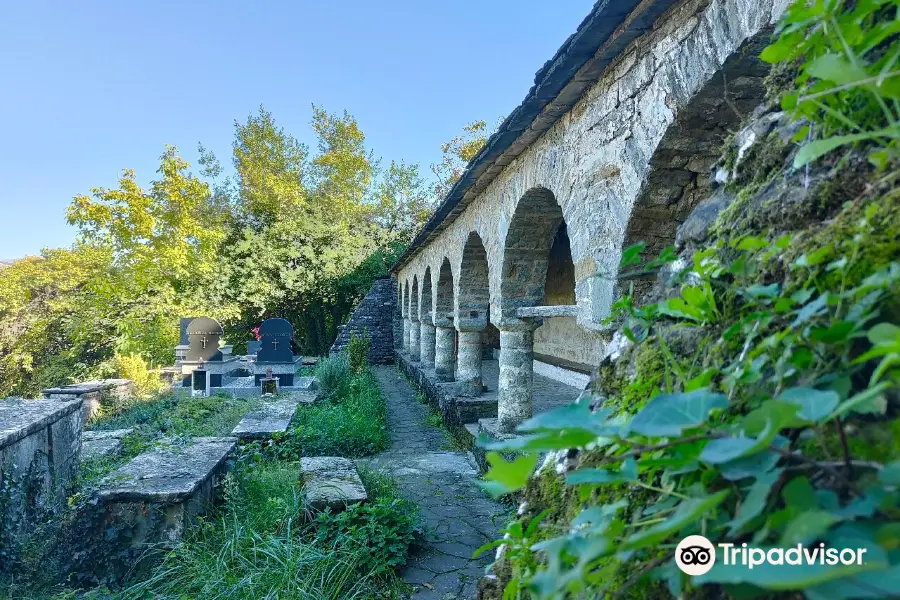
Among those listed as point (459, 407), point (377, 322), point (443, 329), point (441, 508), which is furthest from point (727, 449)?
point (377, 322)

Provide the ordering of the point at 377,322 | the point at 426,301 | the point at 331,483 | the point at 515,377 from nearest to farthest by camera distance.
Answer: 1. the point at 331,483
2. the point at 515,377
3. the point at 426,301
4. the point at 377,322

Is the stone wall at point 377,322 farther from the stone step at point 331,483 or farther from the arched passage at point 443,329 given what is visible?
the stone step at point 331,483

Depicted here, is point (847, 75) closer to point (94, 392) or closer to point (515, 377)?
point (515, 377)

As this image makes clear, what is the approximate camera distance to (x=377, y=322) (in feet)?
54.0

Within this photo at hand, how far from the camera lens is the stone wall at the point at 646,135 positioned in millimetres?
2180

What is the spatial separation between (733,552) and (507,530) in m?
0.50

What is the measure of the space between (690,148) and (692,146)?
1cm

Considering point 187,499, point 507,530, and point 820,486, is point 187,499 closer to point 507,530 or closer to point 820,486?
point 507,530

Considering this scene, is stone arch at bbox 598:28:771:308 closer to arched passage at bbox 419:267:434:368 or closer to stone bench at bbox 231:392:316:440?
stone bench at bbox 231:392:316:440

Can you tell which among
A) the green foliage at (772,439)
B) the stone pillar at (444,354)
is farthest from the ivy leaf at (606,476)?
the stone pillar at (444,354)

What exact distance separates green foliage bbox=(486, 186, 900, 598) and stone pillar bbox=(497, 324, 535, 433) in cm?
468

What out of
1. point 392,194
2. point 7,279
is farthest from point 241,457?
point 392,194

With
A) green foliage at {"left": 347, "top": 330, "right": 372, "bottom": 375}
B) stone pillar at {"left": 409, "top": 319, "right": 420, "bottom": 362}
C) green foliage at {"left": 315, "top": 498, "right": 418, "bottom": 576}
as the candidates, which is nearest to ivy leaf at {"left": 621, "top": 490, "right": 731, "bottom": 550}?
green foliage at {"left": 315, "top": 498, "right": 418, "bottom": 576}

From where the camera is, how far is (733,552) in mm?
488
